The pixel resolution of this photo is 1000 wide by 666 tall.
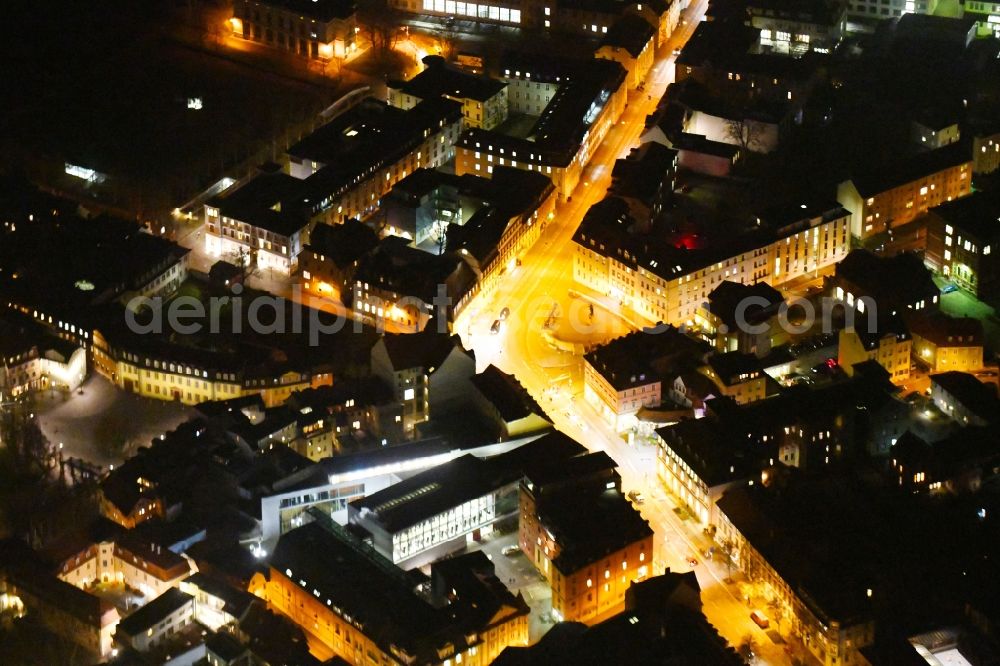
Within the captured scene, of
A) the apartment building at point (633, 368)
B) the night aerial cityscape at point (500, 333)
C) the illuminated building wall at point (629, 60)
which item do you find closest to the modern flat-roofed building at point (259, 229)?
the night aerial cityscape at point (500, 333)

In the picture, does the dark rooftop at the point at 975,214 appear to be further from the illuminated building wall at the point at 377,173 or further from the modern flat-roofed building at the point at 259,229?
the modern flat-roofed building at the point at 259,229

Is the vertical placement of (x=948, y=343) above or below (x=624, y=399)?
above

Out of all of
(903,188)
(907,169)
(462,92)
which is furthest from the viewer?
(462,92)

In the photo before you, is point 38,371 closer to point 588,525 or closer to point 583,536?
point 588,525

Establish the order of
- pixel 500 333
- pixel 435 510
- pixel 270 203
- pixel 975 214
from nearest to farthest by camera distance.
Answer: pixel 435 510
pixel 500 333
pixel 975 214
pixel 270 203

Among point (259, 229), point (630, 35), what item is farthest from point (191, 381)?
point (630, 35)

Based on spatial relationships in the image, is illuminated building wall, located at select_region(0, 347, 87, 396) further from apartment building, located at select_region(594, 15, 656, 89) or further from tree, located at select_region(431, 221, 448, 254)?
apartment building, located at select_region(594, 15, 656, 89)

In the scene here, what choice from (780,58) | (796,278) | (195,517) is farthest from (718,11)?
(195,517)

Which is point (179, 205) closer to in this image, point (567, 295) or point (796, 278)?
point (567, 295)
